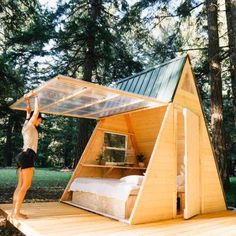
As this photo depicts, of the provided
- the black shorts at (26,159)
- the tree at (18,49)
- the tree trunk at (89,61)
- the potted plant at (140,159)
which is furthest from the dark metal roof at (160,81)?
the tree trunk at (89,61)

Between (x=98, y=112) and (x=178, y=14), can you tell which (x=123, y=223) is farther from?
(x=178, y=14)

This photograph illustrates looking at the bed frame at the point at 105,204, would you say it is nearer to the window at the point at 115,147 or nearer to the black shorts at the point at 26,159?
the window at the point at 115,147

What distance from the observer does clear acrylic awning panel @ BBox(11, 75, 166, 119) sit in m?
4.20

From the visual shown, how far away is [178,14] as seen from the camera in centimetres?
955

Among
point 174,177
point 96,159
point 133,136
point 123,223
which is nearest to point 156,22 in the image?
point 133,136

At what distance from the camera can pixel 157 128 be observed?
6.95 m

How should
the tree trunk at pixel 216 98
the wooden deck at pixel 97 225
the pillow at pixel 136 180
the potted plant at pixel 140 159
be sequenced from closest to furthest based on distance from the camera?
the wooden deck at pixel 97 225 < the pillow at pixel 136 180 < the potted plant at pixel 140 159 < the tree trunk at pixel 216 98

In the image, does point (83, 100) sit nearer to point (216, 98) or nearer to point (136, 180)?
point (136, 180)

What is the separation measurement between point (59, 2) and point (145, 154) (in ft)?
20.9

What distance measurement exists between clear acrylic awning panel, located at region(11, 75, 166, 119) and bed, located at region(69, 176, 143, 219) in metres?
1.46

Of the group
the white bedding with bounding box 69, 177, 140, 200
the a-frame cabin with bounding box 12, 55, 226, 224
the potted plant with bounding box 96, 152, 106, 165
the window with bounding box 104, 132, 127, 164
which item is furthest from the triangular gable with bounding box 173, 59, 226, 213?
the potted plant with bounding box 96, 152, 106, 165

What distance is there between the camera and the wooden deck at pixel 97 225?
3.85 metres

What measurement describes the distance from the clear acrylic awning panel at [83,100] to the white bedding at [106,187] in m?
1.51

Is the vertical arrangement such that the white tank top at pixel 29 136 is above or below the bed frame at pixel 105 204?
above
